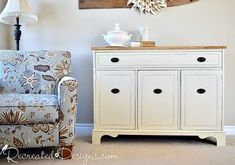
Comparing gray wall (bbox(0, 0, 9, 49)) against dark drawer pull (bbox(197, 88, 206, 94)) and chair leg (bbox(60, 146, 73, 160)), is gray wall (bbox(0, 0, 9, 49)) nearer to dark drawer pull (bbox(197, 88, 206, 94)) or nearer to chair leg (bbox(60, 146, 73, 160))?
chair leg (bbox(60, 146, 73, 160))

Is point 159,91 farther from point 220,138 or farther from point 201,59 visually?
point 220,138

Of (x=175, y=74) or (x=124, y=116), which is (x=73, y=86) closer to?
(x=124, y=116)

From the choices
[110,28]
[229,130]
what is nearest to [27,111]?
[110,28]

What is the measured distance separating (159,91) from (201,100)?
39 cm

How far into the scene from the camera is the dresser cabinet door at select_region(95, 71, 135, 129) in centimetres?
304

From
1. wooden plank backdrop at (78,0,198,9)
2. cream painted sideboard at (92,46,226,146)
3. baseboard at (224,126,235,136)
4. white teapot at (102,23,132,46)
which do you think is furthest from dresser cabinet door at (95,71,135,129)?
baseboard at (224,126,235,136)

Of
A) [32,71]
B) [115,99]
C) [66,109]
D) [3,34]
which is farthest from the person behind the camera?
[3,34]

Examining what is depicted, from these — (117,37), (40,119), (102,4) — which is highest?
(102,4)

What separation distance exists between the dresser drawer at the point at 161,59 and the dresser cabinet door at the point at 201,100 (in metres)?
0.09

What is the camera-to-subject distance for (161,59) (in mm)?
2990

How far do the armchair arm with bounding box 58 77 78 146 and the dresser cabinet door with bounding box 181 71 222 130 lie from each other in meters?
1.08

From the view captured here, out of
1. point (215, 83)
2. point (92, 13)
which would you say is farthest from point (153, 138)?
Result: point (92, 13)

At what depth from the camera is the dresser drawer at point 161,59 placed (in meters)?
2.95

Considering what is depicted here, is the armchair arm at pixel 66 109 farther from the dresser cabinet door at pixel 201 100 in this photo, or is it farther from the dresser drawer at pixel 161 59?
the dresser cabinet door at pixel 201 100
